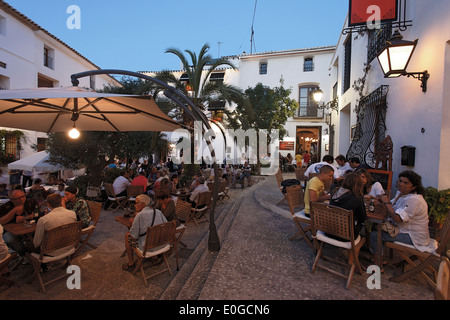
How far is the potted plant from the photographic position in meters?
3.73

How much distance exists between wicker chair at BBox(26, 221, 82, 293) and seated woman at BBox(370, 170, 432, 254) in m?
4.38

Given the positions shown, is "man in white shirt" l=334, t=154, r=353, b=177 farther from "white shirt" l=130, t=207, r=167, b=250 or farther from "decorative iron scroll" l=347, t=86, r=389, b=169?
"white shirt" l=130, t=207, r=167, b=250

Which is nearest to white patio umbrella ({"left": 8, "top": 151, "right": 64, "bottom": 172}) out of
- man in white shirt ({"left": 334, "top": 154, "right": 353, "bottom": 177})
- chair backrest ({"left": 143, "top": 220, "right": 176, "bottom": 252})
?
chair backrest ({"left": 143, "top": 220, "right": 176, "bottom": 252})

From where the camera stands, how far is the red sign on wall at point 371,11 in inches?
201

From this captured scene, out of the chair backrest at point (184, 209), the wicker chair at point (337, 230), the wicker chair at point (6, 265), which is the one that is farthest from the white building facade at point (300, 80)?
the wicker chair at point (6, 265)

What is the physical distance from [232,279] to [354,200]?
77.0 inches

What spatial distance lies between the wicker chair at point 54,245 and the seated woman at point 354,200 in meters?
3.80

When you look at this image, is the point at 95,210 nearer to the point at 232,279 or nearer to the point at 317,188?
the point at 232,279

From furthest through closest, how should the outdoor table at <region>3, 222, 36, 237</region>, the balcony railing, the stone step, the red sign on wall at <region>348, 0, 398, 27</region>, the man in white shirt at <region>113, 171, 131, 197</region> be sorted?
the balcony railing < the man in white shirt at <region>113, 171, 131, 197</region> < the red sign on wall at <region>348, 0, 398, 27</region> < the outdoor table at <region>3, 222, 36, 237</region> < the stone step

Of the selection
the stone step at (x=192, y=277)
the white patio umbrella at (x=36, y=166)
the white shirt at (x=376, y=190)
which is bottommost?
the stone step at (x=192, y=277)

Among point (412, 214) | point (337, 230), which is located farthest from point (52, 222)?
point (412, 214)

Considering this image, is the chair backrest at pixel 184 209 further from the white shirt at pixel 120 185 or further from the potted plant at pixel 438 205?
the potted plant at pixel 438 205

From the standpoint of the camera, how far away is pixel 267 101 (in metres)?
15.2

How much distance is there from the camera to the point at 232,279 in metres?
3.09
